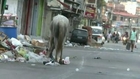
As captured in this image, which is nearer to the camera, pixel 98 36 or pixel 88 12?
pixel 98 36

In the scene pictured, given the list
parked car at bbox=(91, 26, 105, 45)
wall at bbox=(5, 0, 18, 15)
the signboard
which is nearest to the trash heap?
wall at bbox=(5, 0, 18, 15)

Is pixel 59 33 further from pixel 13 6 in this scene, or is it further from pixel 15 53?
pixel 13 6

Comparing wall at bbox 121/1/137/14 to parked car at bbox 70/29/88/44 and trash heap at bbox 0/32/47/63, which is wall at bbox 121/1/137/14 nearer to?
parked car at bbox 70/29/88/44

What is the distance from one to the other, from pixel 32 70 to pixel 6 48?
155 inches

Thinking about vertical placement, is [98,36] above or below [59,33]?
below

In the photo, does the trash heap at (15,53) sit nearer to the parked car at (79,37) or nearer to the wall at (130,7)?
the parked car at (79,37)

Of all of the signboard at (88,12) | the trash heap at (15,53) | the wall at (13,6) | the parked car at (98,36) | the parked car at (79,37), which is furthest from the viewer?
the signboard at (88,12)

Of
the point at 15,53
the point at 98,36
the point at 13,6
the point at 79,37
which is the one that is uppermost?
the point at 13,6

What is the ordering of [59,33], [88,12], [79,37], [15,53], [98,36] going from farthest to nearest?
[88,12] → [98,36] → [79,37] → [15,53] → [59,33]

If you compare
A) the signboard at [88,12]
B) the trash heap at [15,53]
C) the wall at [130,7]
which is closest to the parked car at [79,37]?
the signboard at [88,12]

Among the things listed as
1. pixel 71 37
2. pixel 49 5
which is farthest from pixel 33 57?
pixel 71 37

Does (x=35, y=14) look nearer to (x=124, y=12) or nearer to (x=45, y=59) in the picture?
(x=45, y=59)

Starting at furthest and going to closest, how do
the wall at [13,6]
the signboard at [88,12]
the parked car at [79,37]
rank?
the signboard at [88,12], the parked car at [79,37], the wall at [13,6]

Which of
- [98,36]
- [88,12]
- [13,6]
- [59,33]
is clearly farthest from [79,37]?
[59,33]
